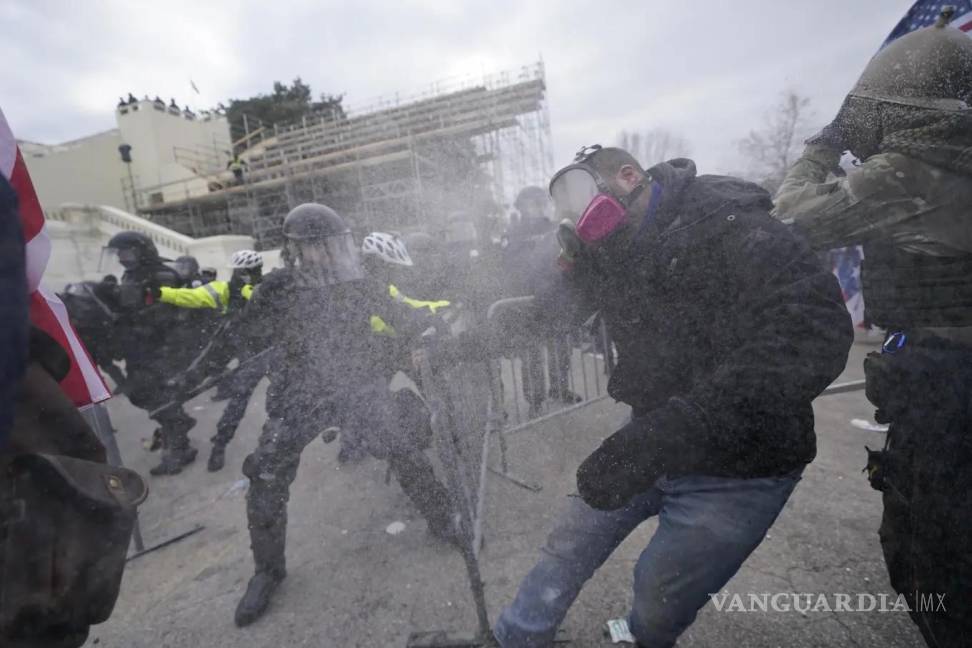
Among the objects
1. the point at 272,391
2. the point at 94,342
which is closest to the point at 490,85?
the point at 94,342

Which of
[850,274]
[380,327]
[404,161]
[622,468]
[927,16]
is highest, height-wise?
[404,161]

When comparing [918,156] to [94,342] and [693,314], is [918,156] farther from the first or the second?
[94,342]

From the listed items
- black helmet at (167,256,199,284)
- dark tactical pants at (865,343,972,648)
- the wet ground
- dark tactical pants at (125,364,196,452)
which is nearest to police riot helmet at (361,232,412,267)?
the wet ground

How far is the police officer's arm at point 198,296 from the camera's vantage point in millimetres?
4455

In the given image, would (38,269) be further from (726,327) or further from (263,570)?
(263,570)

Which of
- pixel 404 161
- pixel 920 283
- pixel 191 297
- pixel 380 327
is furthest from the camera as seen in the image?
pixel 404 161

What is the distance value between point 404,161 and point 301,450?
15506mm

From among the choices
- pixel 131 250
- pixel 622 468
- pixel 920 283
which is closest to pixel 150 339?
pixel 131 250

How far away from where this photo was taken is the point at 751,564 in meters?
2.42

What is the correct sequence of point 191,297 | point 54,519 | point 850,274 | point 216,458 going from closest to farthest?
point 54,519 < point 216,458 < point 191,297 < point 850,274

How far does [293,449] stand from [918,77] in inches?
122

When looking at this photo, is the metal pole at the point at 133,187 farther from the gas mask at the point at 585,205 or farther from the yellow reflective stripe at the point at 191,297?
the gas mask at the point at 585,205

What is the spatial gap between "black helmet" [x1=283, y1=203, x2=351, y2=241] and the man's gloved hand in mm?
2237

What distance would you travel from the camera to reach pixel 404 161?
1634 centimetres
